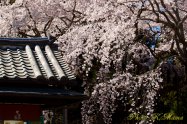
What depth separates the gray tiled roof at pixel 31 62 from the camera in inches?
234

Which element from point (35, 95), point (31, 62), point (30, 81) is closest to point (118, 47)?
point (31, 62)

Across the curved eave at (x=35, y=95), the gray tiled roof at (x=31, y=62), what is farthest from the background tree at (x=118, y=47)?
the curved eave at (x=35, y=95)

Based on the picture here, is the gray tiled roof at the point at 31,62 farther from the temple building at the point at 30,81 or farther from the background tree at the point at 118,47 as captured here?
the background tree at the point at 118,47

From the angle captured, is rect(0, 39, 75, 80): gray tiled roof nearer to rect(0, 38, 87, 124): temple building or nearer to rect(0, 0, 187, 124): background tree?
rect(0, 38, 87, 124): temple building

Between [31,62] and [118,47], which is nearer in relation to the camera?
[31,62]

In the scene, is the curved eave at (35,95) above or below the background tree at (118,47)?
below

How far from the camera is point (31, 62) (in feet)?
21.0

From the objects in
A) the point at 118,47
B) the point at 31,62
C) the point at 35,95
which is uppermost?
the point at 118,47

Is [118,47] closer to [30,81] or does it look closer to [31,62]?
[31,62]

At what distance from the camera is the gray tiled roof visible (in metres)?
5.93

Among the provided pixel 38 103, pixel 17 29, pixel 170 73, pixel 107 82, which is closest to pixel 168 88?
pixel 170 73

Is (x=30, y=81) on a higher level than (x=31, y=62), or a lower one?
lower

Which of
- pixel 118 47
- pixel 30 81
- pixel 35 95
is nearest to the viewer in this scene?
pixel 35 95

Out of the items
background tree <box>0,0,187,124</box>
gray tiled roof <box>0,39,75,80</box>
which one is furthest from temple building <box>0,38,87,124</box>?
background tree <box>0,0,187,124</box>
